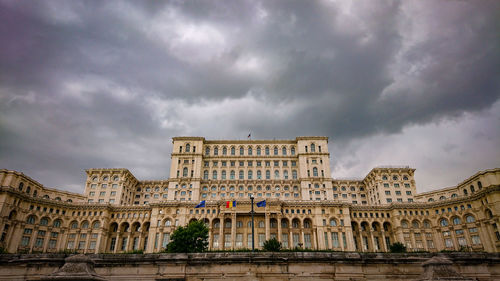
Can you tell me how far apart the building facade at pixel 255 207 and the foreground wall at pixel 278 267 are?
7084 cm

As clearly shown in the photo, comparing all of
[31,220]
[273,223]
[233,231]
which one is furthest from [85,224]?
[273,223]

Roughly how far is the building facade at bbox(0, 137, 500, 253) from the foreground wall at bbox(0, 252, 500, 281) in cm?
7084

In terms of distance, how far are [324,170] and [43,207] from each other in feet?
321

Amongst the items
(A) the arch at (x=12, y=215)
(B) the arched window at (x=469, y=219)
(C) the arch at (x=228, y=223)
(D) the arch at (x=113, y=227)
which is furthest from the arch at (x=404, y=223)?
(A) the arch at (x=12, y=215)

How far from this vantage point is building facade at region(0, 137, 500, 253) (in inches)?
3445

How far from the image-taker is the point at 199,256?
2014 cm

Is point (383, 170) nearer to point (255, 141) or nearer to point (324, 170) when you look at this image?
point (324, 170)

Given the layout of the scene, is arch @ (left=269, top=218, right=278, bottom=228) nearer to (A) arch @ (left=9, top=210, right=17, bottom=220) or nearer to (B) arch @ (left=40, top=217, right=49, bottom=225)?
(B) arch @ (left=40, top=217, right=49, bottom=225)

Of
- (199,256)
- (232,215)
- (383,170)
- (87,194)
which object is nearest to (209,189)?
(232,215)

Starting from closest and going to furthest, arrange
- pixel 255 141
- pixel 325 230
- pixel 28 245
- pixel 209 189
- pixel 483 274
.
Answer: pixel 483 274
pixel 28 245
pixel 325 230
pixel 209 189
pixel 255 141

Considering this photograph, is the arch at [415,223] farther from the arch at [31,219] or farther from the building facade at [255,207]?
the arch at [31,219]

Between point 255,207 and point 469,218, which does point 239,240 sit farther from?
point 469,218

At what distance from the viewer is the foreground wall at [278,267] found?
19.7 m

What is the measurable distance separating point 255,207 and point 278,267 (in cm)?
7506
